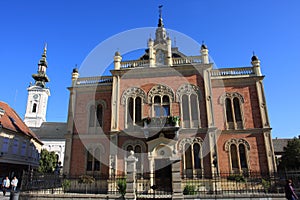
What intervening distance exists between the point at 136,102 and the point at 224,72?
8.91m

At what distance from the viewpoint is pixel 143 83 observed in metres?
21.5

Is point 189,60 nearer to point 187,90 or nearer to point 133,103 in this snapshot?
point 187,90

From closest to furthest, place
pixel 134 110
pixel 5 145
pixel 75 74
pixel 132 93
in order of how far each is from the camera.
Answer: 1. pixel 134 110
2. pixel 132 93
3. pixel 75 74
4. pixel 5 145

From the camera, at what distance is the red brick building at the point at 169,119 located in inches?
742

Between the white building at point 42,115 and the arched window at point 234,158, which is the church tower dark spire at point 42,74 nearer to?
the white building at point 42,115

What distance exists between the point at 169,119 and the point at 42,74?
169ft

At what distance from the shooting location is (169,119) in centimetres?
1853

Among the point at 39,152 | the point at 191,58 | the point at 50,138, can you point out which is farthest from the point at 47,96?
the point at 191,58

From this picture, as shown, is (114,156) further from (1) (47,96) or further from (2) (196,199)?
(1) (47,96)

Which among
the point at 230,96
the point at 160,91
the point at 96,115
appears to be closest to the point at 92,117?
the point at 96,115

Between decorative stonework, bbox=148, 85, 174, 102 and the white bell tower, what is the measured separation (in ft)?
148

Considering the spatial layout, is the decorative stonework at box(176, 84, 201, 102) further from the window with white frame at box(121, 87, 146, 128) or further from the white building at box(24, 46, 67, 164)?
the white building at box(24, 46, 67, 164)

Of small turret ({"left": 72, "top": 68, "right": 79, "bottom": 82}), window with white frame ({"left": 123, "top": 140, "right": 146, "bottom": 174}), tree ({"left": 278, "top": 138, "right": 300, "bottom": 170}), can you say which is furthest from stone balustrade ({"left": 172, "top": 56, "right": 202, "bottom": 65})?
tree ({"left": 278, "top": 138, "right": 300, "bottom": 170})

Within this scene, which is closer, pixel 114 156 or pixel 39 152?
pixel 114 156
